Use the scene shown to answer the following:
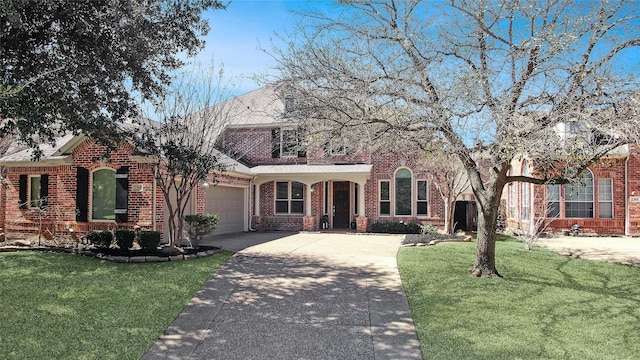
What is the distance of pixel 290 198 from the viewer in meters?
20.7

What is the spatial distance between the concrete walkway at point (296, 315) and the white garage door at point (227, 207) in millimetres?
6256

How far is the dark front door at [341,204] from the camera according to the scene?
69.8 feet

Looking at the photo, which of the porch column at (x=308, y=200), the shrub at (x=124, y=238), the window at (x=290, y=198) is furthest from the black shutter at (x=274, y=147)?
the shrub at (x=124, y=238)

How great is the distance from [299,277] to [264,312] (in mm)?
2199

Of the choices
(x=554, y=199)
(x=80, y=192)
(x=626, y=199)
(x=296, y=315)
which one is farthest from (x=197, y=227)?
(x=626, y=199)

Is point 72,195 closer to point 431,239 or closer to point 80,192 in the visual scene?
point 80,192

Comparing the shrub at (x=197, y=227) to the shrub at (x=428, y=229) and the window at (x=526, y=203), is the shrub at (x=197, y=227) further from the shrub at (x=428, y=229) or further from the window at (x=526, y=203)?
the window at (x=526, y=203)


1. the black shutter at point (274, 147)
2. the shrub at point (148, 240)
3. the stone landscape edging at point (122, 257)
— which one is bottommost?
the stone landscape edging at point (122, 257)

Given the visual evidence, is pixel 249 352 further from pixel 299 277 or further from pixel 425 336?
pixel 299 277

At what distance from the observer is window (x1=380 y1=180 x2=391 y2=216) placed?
20281 millimetres

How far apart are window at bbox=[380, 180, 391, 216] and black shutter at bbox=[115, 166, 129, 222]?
10856mm

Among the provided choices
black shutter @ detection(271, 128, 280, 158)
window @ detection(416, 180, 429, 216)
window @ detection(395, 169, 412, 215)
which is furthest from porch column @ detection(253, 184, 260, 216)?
window @ detection(416, 180, 429, 216)

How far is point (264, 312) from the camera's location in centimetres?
740

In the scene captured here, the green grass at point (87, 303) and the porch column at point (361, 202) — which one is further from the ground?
the porch column at point (361, 202)
